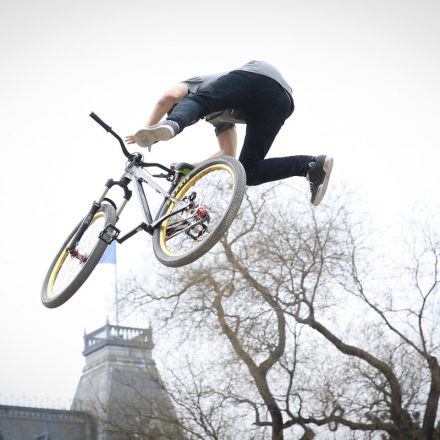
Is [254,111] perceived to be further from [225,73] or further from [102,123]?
[102,123]

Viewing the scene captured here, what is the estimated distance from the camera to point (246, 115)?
21.2 feet

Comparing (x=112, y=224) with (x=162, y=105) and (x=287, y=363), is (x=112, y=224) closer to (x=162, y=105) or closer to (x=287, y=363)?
(x=162, y=105)

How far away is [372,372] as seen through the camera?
19.9 m

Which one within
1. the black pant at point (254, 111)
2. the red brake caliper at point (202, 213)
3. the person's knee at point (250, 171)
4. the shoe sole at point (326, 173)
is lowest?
the red brake caliper at point (202, 213)

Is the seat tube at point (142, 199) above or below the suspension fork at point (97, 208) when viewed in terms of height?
below

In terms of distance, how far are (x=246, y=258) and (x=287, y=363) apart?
11.3 feet

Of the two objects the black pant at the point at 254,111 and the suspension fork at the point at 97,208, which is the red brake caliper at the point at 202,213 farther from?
the suspension fork at the point at 97,208

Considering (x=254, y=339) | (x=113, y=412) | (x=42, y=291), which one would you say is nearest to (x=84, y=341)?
(x=113, y=412)

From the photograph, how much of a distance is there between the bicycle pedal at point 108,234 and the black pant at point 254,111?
3.64 ft

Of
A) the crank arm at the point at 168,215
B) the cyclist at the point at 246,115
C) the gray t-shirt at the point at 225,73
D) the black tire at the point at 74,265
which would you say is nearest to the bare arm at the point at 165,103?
the cyclist at the point at 246,115

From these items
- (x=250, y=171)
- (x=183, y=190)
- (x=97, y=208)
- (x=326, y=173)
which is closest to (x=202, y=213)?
(x=183, y=190)

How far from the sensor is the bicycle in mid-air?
19.4ft

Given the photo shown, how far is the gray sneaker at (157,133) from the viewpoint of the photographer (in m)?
5.87

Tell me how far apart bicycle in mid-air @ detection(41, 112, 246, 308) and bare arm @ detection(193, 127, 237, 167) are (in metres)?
0.32
